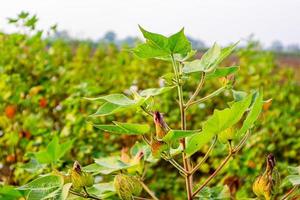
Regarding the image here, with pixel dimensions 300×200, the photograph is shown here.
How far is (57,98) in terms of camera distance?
286 centimetres

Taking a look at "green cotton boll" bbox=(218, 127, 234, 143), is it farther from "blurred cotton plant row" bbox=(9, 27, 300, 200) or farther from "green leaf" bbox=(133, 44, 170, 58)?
"green leaf" bbox=(133, 44, 170, 58)

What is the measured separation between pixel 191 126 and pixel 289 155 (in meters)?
0.63

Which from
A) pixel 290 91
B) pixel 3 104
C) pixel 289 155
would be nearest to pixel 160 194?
pixel 289 155

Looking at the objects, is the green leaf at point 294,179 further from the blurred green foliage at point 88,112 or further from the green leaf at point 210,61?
the blurred green foliage at point 88,112

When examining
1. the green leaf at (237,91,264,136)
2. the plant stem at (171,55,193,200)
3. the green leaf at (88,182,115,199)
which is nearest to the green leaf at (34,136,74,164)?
the green leaf at (88,182,115,199)

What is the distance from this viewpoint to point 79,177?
2.58 feet

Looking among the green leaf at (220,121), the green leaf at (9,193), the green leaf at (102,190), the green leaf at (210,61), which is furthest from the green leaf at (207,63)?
the green leaf at (9,193)

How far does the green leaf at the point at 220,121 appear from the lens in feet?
2.30

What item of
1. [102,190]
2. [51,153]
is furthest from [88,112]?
[102,190]

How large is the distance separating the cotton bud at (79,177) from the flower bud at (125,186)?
0.04 meters

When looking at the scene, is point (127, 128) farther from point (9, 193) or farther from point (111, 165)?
point (9, 193)

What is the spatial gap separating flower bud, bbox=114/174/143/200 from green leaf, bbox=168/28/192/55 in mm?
179

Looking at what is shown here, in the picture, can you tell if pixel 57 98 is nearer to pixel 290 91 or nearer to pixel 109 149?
pixel 109 149

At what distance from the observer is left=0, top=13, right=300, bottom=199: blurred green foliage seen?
2031mm
